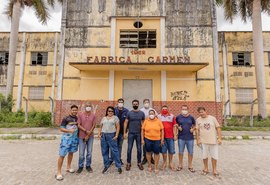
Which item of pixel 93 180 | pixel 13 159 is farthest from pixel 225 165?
pixel 13 159

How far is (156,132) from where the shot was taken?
5.23 metres

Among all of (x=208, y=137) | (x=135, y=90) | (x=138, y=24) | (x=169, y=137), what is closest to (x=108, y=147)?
(x=169, y=137)

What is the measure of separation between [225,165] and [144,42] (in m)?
9.49

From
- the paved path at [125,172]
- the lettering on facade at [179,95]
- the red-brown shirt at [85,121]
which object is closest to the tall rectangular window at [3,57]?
the paved path at [125,172]

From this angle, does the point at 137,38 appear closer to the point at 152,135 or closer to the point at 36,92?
the point at 152,135

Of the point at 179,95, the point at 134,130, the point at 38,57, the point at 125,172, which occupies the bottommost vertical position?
the point at 125,172

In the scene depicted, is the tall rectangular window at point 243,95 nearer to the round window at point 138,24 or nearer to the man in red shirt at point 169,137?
the round window at point 138,24

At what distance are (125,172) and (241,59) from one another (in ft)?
64.9

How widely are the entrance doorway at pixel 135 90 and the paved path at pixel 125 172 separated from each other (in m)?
5.75

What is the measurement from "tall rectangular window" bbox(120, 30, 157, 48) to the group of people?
27.7 ft

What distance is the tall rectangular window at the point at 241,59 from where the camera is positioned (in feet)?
68.0

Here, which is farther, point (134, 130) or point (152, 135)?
point (134, 130)

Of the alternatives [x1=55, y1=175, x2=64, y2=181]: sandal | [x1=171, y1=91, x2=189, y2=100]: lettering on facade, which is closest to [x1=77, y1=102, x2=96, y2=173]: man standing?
[x1=55, y1=175, x2=64, y2=181]: sandal

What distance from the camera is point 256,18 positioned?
1614 cm
